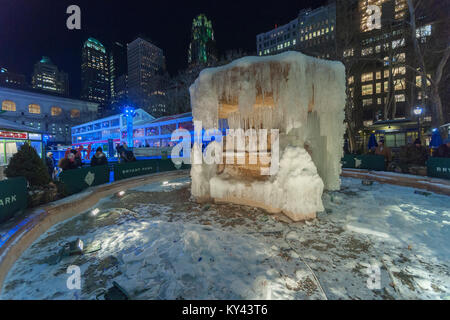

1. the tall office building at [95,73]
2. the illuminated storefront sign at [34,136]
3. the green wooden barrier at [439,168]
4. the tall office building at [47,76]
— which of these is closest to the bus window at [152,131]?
the illuminated storefront sign at [34,136]

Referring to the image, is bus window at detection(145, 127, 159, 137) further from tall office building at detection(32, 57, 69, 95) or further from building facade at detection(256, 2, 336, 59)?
tall office building at detection(32, 57, 69, 95)

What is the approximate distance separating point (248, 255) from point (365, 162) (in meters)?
11.5

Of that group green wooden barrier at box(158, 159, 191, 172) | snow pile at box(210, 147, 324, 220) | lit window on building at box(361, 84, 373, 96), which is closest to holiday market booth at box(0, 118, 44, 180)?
green wooden barrier at box(158, 159, 191, 172)

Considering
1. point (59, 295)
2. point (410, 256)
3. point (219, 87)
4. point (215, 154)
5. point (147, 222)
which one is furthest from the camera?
point (215, 154)

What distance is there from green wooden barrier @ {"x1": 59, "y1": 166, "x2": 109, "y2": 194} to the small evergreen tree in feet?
3.33

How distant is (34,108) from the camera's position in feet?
150

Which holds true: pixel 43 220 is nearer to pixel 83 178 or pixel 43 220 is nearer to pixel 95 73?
pixel 83 178

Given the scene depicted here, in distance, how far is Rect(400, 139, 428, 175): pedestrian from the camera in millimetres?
9430

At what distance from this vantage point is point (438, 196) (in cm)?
649

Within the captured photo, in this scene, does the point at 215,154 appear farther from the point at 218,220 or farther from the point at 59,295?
the point at 59,295

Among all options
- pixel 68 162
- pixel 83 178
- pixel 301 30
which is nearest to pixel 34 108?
pixel 68 162

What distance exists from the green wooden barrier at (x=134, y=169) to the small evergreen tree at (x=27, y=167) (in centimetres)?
382

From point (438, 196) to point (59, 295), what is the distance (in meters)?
A: 10.5
